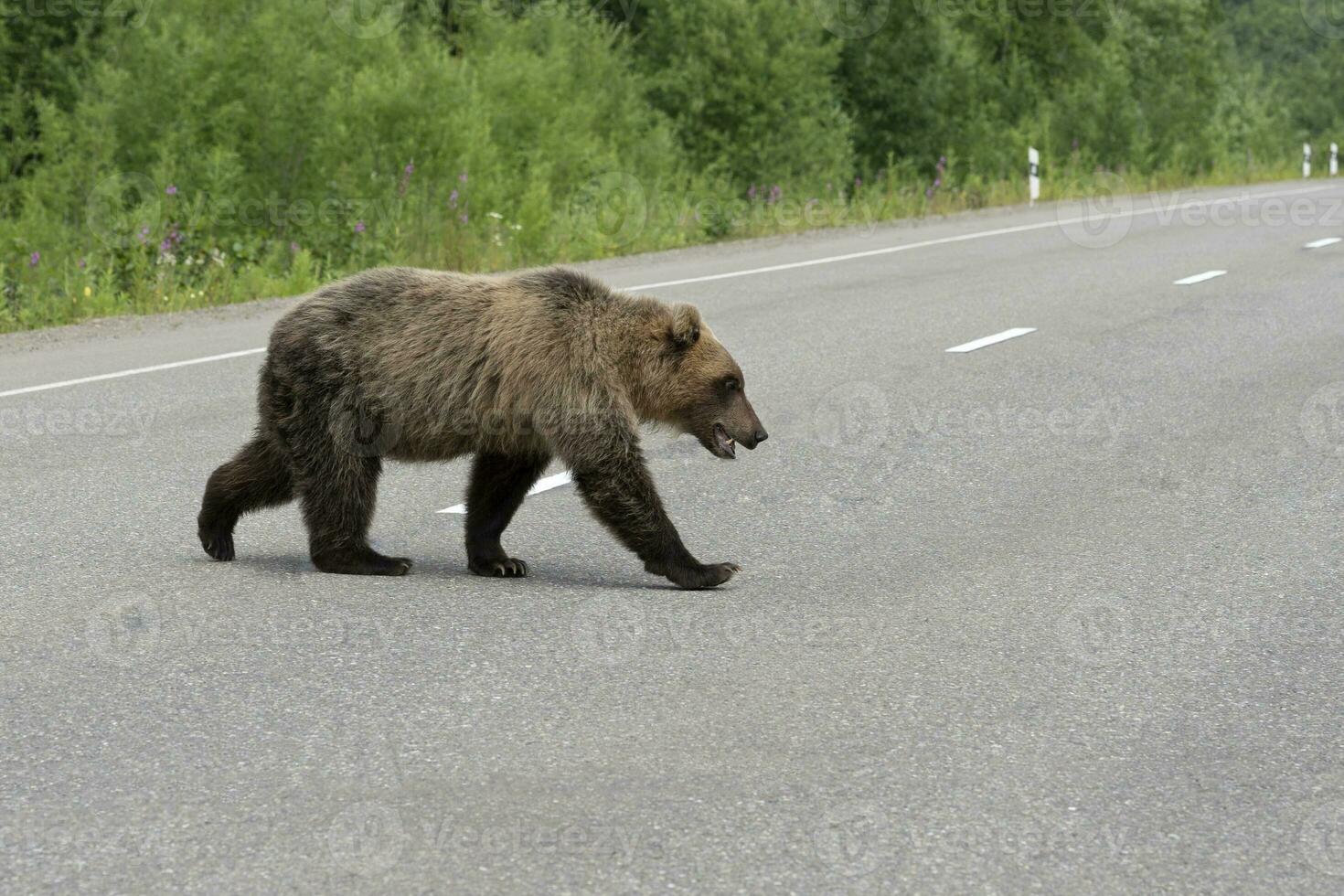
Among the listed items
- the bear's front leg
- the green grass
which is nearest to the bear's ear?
the bear's front leg

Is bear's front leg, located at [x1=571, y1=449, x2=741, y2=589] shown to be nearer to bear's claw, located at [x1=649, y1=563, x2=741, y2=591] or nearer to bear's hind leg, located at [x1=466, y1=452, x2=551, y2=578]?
bear's claw, located at [x1=649, y1=563, x2=741, y2=591]

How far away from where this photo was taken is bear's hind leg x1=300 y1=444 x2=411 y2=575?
20.3 ft

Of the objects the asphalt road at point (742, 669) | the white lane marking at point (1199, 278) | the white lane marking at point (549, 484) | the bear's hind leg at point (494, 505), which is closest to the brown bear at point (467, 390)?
the bear's hind leg at point (494, 505)

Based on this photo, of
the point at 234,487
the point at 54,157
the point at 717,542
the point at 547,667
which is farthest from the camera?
the point at 54,157

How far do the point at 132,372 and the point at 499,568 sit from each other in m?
5.90

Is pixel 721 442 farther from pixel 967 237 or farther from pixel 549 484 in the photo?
pixel 967 237

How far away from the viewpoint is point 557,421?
19.9 feet

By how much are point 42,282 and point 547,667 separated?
11753 mm

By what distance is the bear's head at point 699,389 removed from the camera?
21.0 feet

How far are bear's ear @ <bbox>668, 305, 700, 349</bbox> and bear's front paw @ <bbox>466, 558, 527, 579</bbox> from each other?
101 cm

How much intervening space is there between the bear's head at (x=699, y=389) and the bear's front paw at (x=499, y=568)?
762 millimetres

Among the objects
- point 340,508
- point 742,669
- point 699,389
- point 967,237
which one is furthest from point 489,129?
point 742,669

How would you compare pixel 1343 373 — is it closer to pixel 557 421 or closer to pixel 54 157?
pixel 557 421

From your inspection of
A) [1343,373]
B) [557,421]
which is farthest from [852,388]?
[557,421]
